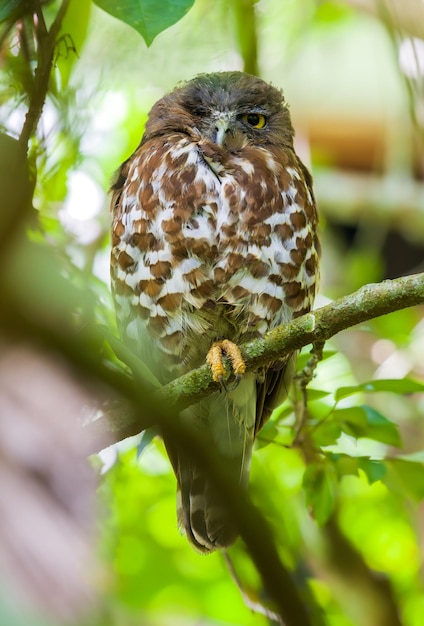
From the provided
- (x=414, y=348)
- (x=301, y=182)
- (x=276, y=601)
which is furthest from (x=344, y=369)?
(x=276, y=601)

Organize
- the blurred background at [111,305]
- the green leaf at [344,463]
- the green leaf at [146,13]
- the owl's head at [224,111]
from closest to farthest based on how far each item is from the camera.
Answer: the blurred background at [111,305] → the green leaf at [146,13] → the green leaf at [344,463] → the owl's head at [224,111]

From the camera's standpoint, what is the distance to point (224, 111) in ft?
10.0

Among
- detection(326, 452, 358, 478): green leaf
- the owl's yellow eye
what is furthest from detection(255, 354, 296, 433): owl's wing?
the owl's yellow eye

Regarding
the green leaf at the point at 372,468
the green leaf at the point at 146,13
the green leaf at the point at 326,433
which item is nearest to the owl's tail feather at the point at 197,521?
the green leaf at the point at 326,433

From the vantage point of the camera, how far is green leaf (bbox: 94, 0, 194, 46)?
1558 millimetres

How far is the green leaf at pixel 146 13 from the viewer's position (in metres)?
1.56

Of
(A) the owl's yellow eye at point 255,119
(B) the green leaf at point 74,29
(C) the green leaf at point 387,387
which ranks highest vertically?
(B) the green leaf at point 74,29

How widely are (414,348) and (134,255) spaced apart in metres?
1.89

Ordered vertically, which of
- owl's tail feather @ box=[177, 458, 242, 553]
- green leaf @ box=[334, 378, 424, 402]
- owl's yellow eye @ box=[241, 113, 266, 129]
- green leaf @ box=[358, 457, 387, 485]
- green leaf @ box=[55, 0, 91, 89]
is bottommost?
owl's tail feather @ box=[177, 458, 242, 553]

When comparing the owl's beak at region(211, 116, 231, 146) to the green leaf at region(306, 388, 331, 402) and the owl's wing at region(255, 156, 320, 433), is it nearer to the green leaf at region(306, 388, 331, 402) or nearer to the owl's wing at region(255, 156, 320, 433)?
the owl's wing at region(255, 156, 320, 433)

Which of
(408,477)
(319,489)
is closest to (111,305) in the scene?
(319,489)

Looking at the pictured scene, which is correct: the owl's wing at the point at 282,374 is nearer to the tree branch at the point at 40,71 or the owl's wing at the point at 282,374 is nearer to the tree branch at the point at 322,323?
the tree branch at the point at 322,323

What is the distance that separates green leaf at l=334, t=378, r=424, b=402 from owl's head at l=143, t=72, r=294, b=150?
3.61ft

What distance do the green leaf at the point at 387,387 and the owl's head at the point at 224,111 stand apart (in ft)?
3.61
